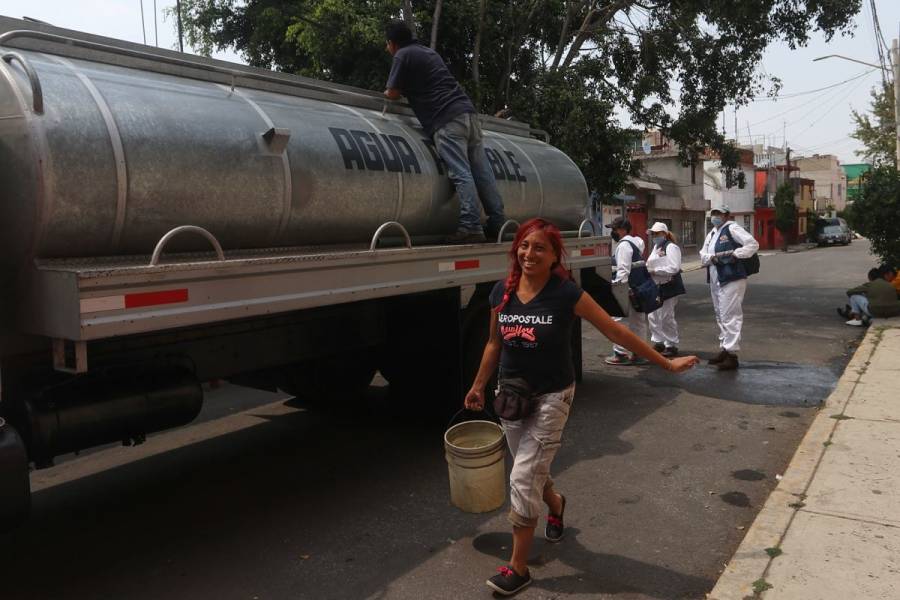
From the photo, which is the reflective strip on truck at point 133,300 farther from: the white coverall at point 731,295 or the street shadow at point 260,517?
the white coverall at point 731,295

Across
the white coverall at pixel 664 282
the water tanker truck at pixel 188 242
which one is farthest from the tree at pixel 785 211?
the water tanker truck at pixel 188 242

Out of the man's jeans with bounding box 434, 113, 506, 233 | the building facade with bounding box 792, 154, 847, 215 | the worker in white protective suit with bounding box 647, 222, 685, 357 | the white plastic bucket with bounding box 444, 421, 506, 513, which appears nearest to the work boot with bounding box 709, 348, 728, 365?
the worker in white protective suit with bounding box 647, 222, 685, 357

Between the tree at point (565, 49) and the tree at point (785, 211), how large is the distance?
3461cm

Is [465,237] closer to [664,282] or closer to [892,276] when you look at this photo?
[664,282]

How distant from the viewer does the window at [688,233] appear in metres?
40.6

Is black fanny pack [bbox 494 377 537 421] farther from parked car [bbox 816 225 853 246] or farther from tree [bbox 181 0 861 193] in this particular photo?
parked car [bbox 816 225 853 246]

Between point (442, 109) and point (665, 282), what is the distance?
15.0ft

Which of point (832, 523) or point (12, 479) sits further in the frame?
point (832, 523)

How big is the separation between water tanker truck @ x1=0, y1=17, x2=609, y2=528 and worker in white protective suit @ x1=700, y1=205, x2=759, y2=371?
3655mm

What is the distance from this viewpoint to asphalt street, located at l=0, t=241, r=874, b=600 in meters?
3.70

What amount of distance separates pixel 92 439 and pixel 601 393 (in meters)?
4.98

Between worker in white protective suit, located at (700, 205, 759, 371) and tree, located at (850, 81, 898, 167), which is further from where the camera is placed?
tree, located at (850, 81, 898, 167)

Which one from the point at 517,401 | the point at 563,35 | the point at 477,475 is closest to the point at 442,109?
the point at 517,401

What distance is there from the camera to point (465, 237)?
5516 mm
